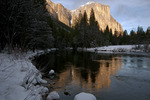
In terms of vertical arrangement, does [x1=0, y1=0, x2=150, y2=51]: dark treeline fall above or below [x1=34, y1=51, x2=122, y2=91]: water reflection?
above

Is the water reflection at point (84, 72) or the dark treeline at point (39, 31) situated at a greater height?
the dark treeline at point (39, 31)

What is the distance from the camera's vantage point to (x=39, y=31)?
89.1 ft

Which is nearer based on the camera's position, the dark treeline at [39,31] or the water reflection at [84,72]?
the water reflection at [84,72]

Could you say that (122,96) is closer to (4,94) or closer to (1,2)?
(4,94)

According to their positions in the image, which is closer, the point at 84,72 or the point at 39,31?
the point at 84,72

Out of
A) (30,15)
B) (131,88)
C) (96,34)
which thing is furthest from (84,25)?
(131,88)

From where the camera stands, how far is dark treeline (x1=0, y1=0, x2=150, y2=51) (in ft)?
50.3

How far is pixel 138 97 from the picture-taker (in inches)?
242

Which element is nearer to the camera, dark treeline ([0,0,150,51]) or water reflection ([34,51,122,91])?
water reflection ([34,51,122,91])

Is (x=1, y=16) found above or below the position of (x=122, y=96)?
above

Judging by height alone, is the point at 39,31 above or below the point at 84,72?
above

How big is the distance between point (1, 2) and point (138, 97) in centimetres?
1727

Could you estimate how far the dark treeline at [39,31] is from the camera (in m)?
15.3

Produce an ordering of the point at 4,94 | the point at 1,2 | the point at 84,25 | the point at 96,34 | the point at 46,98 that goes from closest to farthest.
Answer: the point at 4,94 → the point at 46,98 → the point at 1,2 → the point at 96,34 → the point at 84,25
